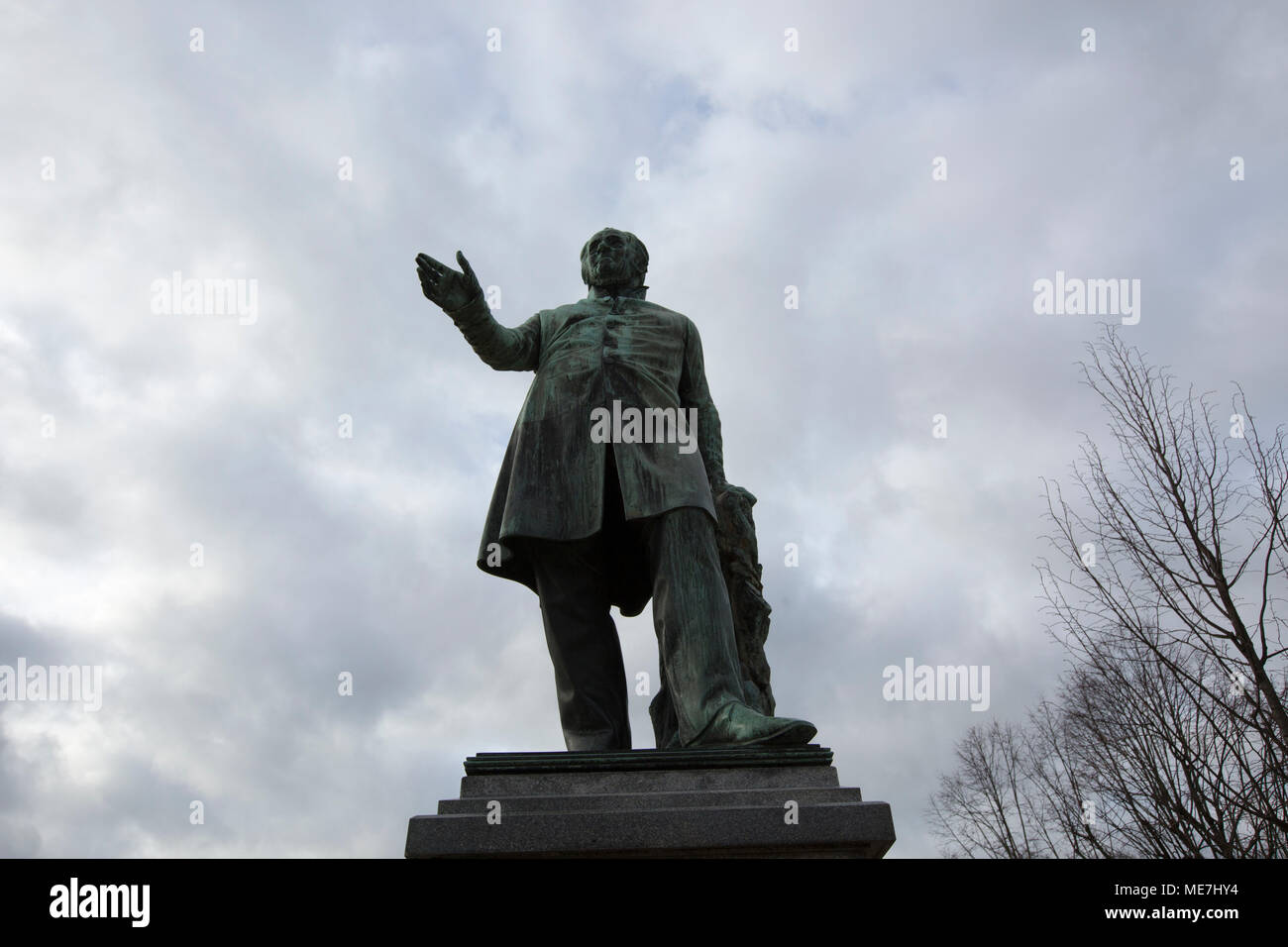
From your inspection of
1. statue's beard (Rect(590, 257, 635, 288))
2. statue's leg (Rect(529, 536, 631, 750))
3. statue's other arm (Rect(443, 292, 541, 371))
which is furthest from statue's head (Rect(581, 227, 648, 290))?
statue's leg (Rect(529, 536, 631, 750))

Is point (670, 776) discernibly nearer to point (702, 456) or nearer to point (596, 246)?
point (702, 456)

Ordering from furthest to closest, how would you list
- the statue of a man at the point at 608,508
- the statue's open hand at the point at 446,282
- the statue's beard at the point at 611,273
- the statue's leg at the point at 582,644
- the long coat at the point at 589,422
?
the statue's beard at the point at 611,273 → the statue's open hand at the point at 446,282 → the long coat at the point at 589,422 → the statue's leg at the point at 582,644 → the statue of a man at the point at 608,508

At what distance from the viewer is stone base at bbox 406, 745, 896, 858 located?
4.42 metres

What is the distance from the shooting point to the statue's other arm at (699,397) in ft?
21.1

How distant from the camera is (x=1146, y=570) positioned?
10328 millimetres

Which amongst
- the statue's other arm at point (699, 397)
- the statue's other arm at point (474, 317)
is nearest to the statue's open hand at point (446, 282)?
the statue's other arm at point (474, 317)

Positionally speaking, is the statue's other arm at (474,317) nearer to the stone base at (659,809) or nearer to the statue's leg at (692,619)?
the statue's leg at (692,619)

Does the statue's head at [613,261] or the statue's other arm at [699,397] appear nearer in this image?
the statue's other arm at [699,397]

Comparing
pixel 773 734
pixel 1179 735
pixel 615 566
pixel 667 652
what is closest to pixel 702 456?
pixel 615 566

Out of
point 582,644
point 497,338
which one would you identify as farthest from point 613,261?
point 582,644

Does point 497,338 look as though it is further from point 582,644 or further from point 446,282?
point 582,644
